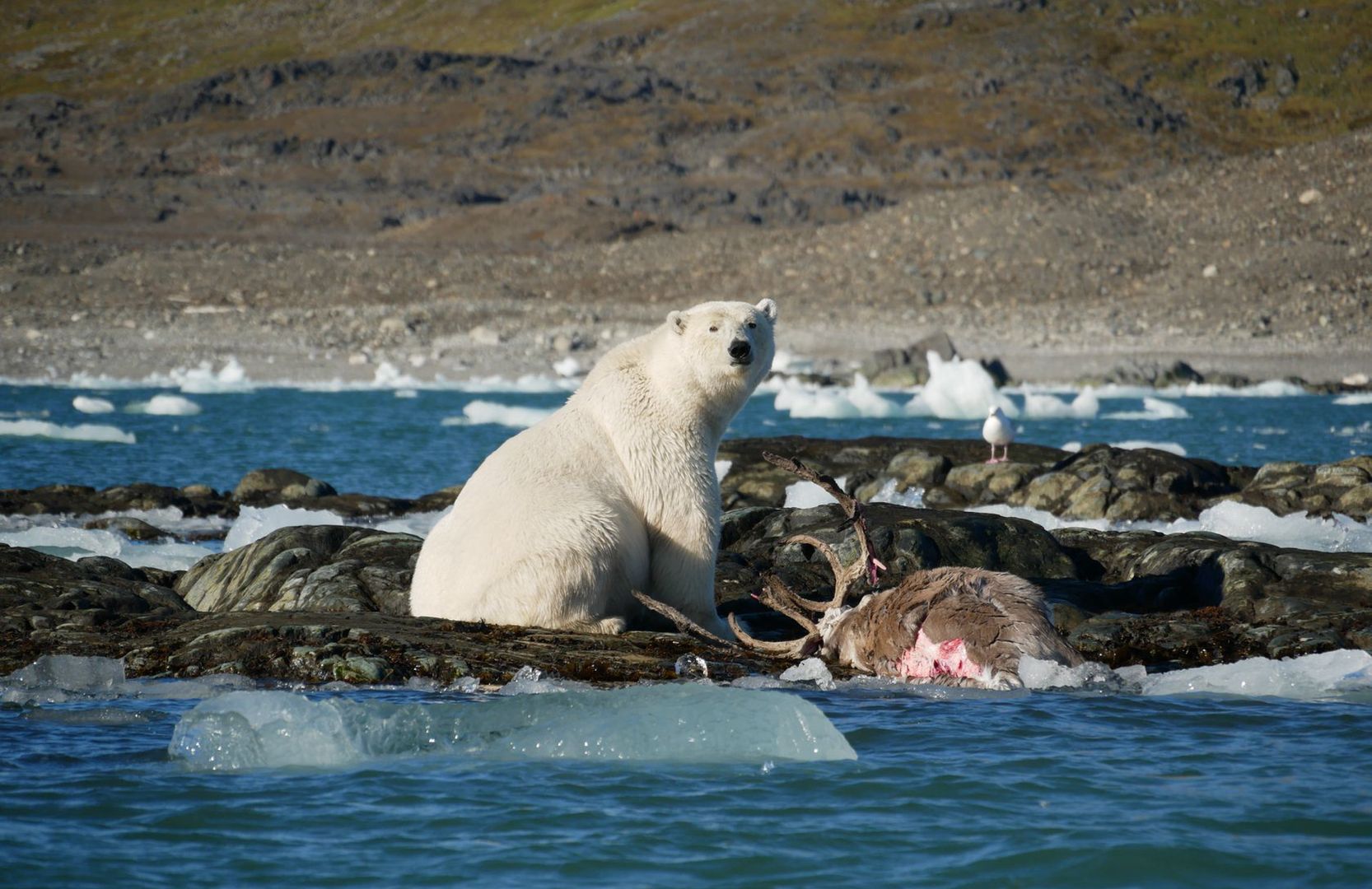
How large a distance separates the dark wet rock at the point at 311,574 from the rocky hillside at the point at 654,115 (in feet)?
204

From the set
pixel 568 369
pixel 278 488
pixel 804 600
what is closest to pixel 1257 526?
pixel 804 600

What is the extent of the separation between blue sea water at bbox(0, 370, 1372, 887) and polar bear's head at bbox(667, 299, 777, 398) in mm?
1899

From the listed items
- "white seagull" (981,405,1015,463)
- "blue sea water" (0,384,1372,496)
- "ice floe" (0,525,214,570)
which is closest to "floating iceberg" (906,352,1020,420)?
"blue sea water" (0,384,1372,496)

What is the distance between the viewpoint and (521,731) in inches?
253

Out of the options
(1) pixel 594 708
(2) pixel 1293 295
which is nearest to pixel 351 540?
(1) pixel 594 708

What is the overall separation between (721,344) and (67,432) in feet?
71.0

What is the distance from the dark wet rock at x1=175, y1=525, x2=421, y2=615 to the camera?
939 centimetres

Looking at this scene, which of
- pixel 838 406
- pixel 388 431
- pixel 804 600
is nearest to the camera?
pixel 804 600

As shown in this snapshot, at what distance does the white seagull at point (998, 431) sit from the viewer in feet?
51.6

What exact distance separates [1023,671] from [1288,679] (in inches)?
50.9

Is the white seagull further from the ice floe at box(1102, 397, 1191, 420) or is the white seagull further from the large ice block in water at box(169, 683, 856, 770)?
the ice floe at box(1102, 397, 1191, 420)

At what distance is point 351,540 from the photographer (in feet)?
34.1

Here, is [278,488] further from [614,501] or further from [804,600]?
[804,600]

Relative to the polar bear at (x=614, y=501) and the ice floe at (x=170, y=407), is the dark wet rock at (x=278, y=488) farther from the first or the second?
the ice floe at (x=170, y=407)
